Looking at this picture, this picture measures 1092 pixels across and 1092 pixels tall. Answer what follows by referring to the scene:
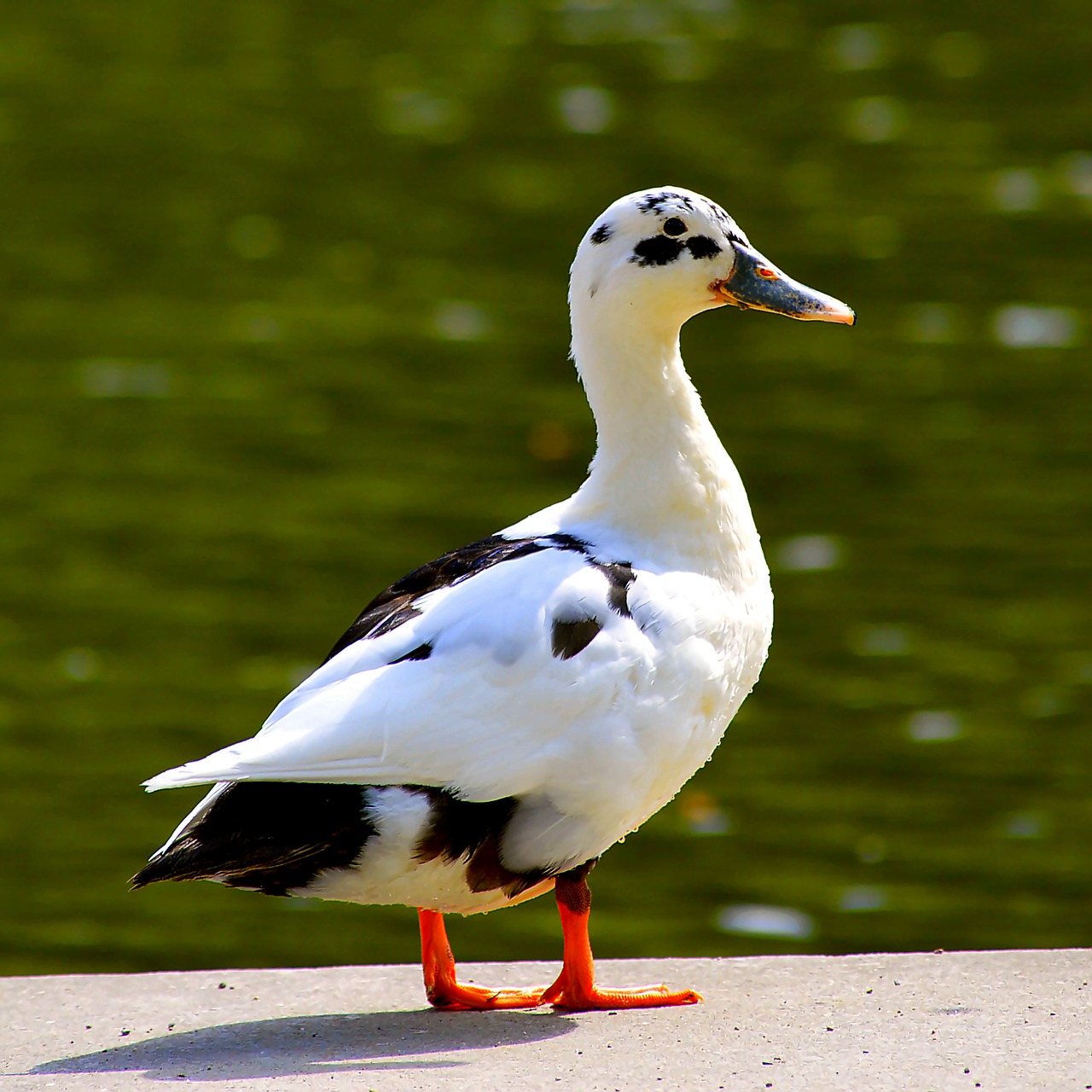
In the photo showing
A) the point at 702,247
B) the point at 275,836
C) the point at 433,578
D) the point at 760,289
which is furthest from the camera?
the point at 760,289

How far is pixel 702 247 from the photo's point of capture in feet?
17.3

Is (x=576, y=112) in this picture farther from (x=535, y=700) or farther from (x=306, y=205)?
(x=535, y=700)

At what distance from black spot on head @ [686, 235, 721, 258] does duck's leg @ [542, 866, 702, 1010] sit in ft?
5.20

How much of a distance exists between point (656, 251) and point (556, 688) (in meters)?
1.21

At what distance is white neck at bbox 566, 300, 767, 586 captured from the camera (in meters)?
5.21

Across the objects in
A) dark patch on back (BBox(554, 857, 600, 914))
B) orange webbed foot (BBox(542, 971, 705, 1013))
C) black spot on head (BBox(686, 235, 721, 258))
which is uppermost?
black spot on head (BBox(686, 235, 721, 258))

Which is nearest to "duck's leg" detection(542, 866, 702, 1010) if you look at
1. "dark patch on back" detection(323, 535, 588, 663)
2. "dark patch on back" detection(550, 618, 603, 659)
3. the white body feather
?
the white body feather

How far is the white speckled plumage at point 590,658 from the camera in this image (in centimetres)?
466

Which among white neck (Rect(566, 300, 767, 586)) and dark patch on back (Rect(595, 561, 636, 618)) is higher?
white neck (Rect(566, 300, 767, 586))

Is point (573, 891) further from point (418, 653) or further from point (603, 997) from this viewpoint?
point (418, 653)

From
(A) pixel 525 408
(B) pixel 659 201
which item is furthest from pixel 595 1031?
(A) pixel 525 408

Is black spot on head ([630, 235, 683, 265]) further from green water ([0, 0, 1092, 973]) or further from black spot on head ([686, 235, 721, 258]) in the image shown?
green water ([0, 0, 1092, 973])

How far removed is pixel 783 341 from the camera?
13773 mm

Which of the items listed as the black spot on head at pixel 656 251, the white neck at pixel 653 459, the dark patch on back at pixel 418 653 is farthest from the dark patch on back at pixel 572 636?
the black spot on head at pixel 656 251
